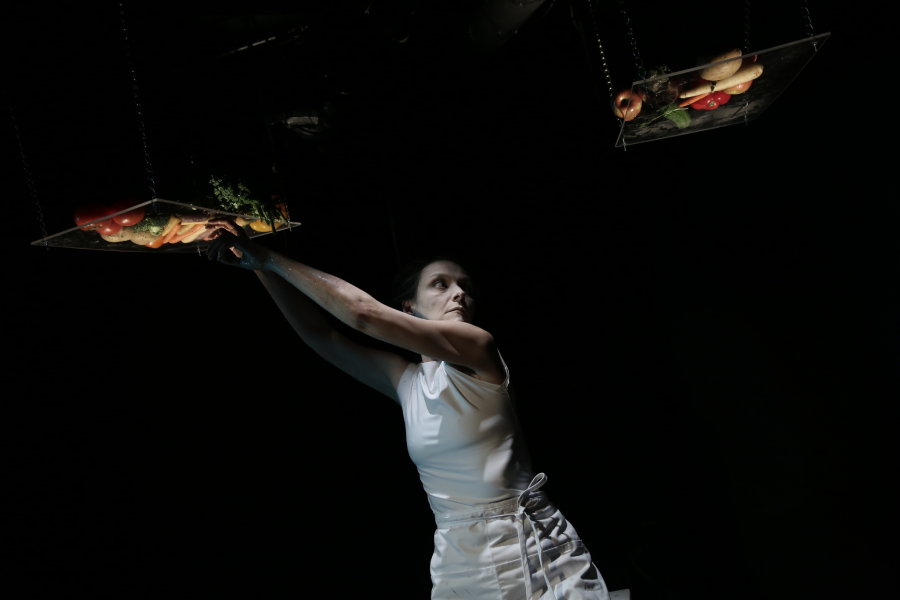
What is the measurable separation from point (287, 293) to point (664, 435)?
1.87 metres

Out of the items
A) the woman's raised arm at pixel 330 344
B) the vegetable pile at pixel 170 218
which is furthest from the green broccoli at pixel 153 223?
the woman's raised arm at pixel 330 344

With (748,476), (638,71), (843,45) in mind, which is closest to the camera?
(638,71)

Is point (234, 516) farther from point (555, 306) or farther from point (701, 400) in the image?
point (701, 400)

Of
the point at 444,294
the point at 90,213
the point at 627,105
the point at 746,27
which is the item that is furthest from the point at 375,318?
the point at 746,27

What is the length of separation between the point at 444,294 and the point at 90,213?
1.05 metres

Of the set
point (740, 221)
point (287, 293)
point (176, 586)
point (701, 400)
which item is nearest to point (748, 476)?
point (701, 400)

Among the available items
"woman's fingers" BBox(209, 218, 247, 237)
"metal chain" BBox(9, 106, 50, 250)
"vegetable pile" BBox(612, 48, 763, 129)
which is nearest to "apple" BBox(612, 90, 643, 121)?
"vegetable pile" BBox(612, 48, 763, 129)

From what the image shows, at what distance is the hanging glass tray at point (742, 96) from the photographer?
1.51m

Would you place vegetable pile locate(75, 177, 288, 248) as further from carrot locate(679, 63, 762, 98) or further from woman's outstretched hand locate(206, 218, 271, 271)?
carrot locate(679, 63, 762, 98)

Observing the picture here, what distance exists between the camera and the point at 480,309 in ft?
9.21

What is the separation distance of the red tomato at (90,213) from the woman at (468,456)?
279 millimetres

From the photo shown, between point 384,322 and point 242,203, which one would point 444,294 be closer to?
point 384,322

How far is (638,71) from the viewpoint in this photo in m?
1.60

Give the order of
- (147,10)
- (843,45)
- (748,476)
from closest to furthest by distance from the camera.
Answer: (147,10) < (843,45) < (748,476)
